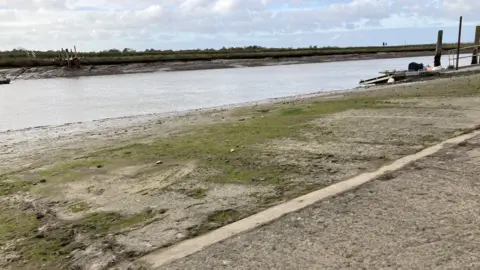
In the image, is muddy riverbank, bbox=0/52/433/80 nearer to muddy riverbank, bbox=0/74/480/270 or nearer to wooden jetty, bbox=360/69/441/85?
wooden jetty, bbox=360/69/441/85

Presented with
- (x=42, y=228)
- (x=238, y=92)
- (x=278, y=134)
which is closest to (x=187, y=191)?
(x=42, y=228)

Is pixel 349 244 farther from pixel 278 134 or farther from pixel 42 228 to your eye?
pixel 278 134

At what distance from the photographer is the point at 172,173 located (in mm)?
5887

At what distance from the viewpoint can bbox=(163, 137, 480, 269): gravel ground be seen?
3012 millimetres

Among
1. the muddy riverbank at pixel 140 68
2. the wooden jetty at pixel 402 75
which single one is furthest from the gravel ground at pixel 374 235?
the muddy riverbank at pixel 140 68

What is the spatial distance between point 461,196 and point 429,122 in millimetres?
4458

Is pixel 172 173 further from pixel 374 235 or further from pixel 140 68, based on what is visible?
pixel 140 68

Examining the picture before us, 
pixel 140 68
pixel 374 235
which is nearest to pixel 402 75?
pixel 374 235

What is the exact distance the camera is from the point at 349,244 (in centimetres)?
326

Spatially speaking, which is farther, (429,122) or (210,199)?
(429,122)

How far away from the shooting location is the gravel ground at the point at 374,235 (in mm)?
3012

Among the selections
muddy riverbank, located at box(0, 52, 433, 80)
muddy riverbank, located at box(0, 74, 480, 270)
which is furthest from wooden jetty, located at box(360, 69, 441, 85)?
muddy riverbank, located at box(0, 52, 433, 80)

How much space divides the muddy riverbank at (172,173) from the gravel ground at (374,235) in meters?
0.55

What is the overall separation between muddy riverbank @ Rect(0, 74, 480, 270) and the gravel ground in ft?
1.80
